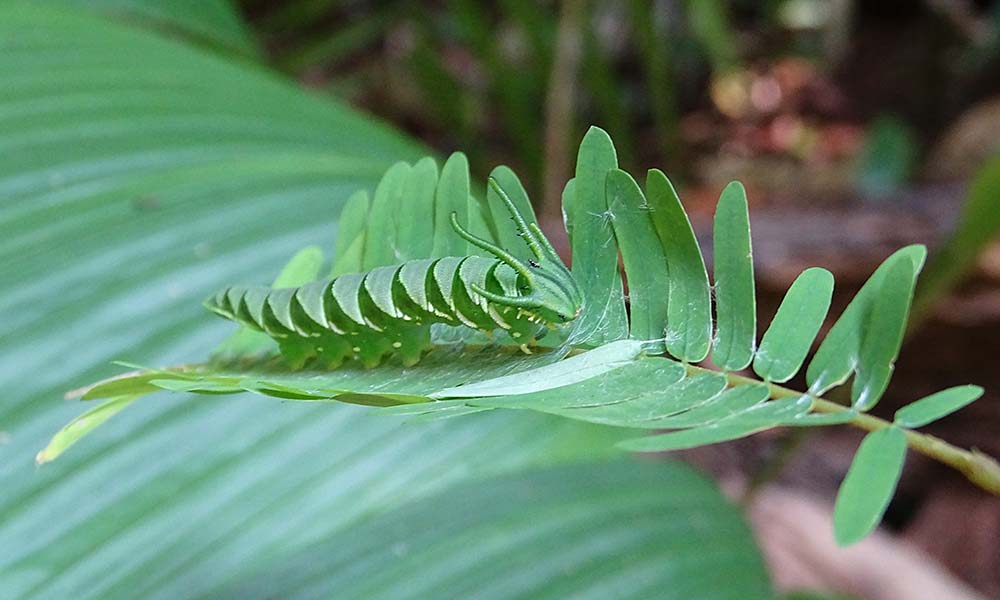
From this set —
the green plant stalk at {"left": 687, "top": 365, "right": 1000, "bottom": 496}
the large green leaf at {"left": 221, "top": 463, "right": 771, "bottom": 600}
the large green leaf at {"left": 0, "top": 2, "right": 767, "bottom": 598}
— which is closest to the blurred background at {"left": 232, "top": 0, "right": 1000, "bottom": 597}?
the large green leaf at {"left": 221, "top": 463, "right": 771, "bottom": 600}

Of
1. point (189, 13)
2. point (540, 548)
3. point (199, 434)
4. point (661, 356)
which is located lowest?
point (540, 548)

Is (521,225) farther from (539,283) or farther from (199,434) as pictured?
(199,434)

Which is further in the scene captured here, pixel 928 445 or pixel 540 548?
pixel 540 548

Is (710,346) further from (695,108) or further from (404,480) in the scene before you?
(695,108)

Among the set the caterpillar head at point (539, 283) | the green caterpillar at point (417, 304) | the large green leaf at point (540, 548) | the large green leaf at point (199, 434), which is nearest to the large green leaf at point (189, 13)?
the large green leaf at point (199, 434)

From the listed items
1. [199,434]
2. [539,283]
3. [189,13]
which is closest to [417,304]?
[539,283]

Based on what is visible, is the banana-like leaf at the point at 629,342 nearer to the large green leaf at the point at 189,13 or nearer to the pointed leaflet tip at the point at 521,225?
the pointed leaflet tip at the point at 521,225
